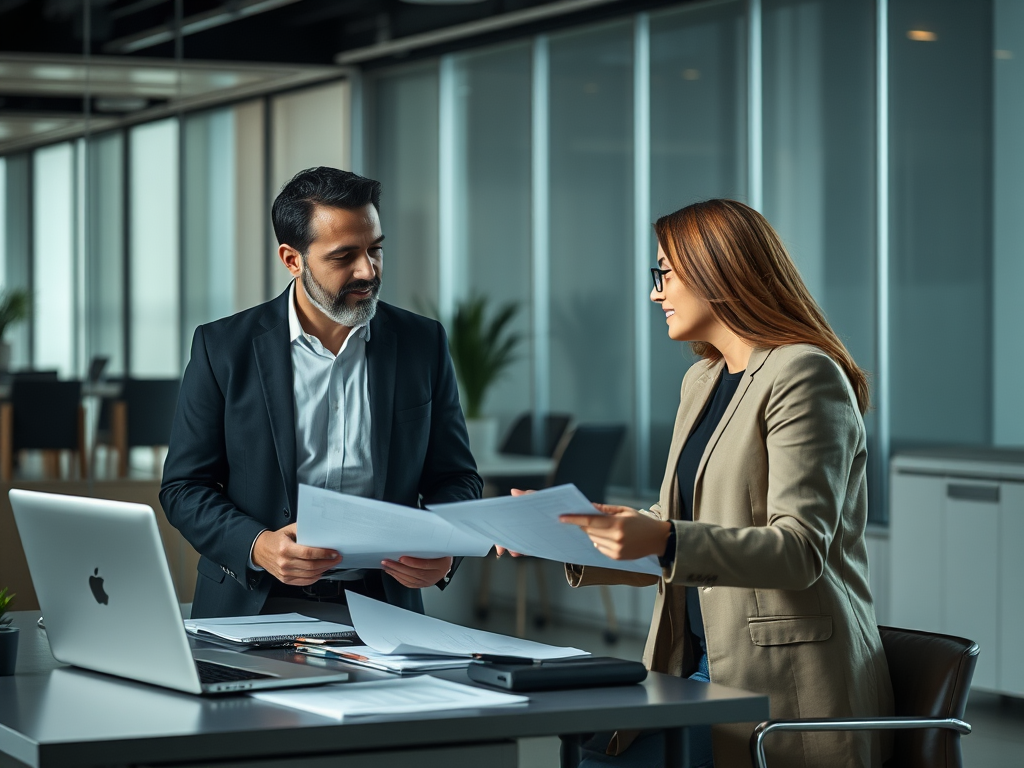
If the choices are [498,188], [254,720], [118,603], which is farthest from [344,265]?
[498,188]

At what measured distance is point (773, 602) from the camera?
2.24 meters

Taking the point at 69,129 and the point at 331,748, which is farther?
the point at 69,129

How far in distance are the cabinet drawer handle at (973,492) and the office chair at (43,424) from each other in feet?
11.0

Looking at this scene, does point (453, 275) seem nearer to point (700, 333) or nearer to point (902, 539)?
point (902, 539)

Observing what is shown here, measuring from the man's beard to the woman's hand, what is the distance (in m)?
0.87

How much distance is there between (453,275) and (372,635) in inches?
289

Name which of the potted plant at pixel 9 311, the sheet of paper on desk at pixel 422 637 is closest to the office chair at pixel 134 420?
the potted plant at pixel 9 311

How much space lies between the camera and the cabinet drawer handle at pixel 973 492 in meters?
5.35

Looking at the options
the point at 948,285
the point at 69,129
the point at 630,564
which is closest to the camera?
the point at 630,564

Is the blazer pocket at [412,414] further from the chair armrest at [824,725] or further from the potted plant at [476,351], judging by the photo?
the potted plant at [476,351]

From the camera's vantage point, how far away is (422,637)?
2.16m

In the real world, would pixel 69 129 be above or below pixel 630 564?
above

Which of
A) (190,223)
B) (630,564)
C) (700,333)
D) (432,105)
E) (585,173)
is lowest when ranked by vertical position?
(630,564)

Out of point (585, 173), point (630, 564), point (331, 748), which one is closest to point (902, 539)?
point (585, 173)
